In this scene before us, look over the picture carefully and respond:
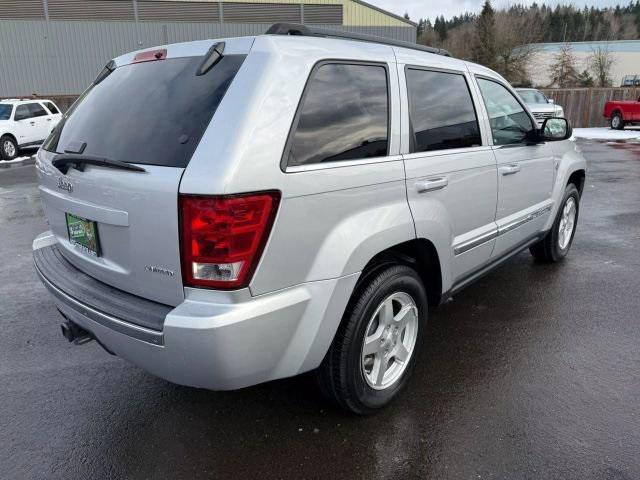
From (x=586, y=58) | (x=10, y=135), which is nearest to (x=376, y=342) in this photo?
(x=10, y=135)

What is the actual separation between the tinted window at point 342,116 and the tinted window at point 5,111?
1631 centimetres

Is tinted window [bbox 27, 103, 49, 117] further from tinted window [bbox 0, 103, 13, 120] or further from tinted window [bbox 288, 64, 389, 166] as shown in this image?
tinted window [bbox 288, 64, 389, 166]

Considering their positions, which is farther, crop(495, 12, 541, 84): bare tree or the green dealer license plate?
crop(495, 12, 541, 84): bare tree

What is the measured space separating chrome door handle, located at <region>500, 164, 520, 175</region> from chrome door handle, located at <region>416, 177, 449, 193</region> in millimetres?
871

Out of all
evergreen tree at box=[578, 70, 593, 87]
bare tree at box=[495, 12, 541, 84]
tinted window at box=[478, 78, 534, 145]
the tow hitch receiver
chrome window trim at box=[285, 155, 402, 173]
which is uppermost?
bare tree at box=[495, 12, 541, 84]

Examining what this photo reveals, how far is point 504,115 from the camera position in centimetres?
398

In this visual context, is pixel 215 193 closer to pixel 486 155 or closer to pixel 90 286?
pixel 90 286

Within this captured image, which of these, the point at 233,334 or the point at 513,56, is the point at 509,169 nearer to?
the point at 233,334

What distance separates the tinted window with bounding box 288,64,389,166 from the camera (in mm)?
2301

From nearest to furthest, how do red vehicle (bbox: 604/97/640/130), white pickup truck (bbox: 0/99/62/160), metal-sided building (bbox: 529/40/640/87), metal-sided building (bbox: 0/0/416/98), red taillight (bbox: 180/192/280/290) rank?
red taillight (bbox: 180/192/280/290)
white pickup truck (bbox: 0/99/62/160)
red vehicle (bbox: 604/97/640/130)
metal-sided building (bbox: 0/0/416/98)
metal-sided building (bbox: 529/40/640/87)

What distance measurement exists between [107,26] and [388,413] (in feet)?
101

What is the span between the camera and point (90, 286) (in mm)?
2576

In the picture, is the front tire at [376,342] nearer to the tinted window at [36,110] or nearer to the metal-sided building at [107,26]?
the tinted window at [36,110]

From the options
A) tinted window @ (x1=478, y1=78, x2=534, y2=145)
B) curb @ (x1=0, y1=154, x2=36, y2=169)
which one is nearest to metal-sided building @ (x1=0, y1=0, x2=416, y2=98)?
curb @ (x1=0, y1=154, x2=36, y2=169)
